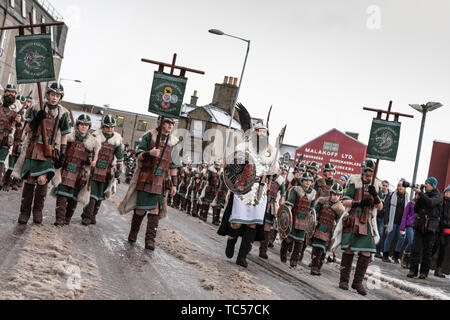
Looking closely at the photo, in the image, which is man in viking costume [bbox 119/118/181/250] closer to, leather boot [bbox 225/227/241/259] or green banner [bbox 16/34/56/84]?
leather boot [bbox 225/227/241/259]

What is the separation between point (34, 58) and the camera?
25.6ft

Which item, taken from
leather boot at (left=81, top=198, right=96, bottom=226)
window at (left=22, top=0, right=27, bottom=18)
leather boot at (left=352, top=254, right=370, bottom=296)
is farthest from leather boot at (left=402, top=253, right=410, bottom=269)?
window at (left=22, top=0, right=27, bottom=18)

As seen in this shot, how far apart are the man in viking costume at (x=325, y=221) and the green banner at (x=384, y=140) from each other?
6.44 feet

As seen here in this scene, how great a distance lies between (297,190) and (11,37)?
36470 mm

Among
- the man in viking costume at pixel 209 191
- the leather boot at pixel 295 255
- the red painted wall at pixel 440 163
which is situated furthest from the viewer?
the red painted wall at pixel 440 163

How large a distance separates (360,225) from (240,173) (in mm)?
2098

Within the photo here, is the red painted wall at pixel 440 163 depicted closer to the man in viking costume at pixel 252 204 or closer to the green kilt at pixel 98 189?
the man in viking costume at pixel 252 204

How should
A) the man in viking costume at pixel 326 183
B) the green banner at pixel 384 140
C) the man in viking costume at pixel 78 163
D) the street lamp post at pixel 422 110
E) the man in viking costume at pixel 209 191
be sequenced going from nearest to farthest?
the green banner at pixel 384 140 → the man in viking costume at pixel 78 163 → the man in viking costume at pixel 326 183 → the street lamp post at pixel 422 110 → the man in viking costume at pixel 209 191

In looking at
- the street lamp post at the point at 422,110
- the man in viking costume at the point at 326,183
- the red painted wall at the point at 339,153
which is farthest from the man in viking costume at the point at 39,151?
the red painted wall at the point at 339,153

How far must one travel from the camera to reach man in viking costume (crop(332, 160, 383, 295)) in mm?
8195

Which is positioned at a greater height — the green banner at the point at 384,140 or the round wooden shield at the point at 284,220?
the green banner at the point at 384,140

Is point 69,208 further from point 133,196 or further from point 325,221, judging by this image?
point 325,221

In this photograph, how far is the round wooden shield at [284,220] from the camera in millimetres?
10149
